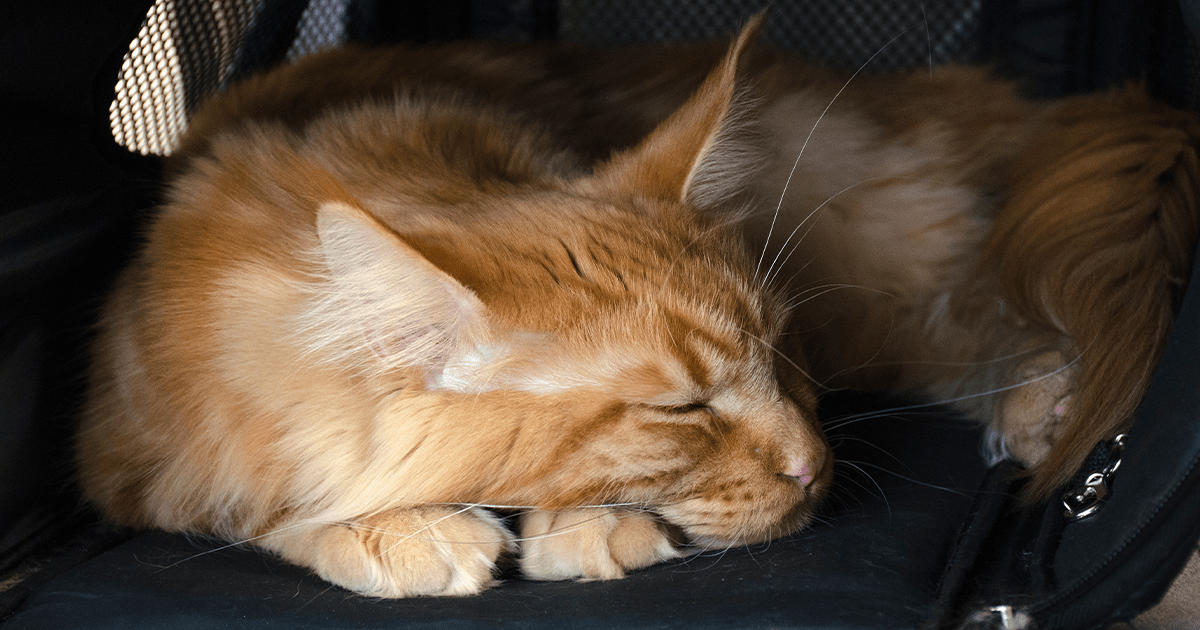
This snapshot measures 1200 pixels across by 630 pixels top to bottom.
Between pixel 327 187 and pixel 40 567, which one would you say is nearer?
pixel 327 187

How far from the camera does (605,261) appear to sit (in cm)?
104

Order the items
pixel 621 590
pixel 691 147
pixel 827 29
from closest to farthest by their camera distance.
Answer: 1. pixel 621 590
2. pixel 691 147
3. pixel 827 29

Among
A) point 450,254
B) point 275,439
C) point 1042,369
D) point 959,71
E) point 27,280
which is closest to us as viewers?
point 450,254

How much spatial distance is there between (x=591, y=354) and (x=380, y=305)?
0.24 metres

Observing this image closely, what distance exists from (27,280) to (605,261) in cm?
83

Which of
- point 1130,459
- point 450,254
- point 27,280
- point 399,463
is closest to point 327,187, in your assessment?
point 450,254

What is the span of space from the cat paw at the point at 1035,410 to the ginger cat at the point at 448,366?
15.3 inches

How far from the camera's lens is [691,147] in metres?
1.19

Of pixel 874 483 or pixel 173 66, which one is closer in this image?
pixel 874 483

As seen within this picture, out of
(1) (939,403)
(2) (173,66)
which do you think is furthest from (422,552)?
(2) (173,66)

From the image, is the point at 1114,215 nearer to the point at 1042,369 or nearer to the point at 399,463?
the point at 1042,369

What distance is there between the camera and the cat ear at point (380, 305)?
865 mm

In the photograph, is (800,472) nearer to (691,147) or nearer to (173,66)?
(691,147)

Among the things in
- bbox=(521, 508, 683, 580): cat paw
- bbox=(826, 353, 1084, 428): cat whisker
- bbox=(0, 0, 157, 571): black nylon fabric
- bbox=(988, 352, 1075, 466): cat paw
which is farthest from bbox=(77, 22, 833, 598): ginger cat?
bbox=(988, 352, 1075, 466): cat paw
